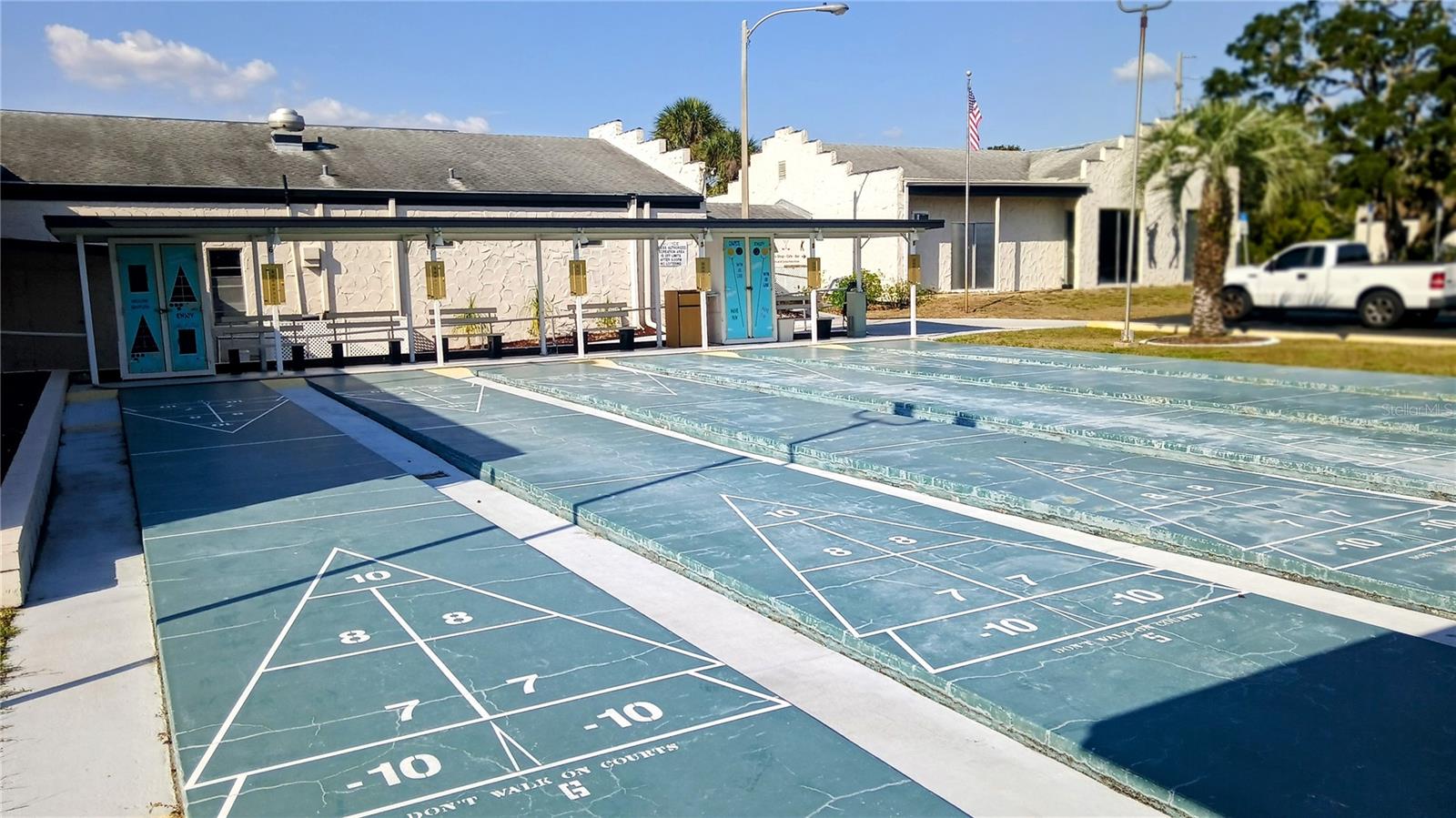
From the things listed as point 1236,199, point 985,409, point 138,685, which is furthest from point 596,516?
point 1236,199

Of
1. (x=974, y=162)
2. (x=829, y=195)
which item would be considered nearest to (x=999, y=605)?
(x=829, y=195)

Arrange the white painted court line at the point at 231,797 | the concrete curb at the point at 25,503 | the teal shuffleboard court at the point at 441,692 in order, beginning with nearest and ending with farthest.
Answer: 1. the white painted court line at the point at 231,797
2. the teal shuffleboard court at the point at 441,692
3. the concrete curb at the point at 25,503

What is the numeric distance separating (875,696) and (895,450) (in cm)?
598

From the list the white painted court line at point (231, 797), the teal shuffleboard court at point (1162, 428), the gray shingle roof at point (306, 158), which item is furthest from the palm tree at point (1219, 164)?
the white painted court line at point (231, 797)

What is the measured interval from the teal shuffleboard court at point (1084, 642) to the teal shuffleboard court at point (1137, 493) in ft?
1.78

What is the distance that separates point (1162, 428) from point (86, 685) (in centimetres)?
1071

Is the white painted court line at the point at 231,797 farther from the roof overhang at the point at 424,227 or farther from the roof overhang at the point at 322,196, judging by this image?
the roof overhang at the point at 322,196

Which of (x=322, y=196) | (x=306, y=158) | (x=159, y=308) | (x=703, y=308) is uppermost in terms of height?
(x=306, y=158)

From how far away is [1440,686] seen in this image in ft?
16.3

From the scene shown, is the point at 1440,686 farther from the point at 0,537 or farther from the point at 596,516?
the point at 0,537

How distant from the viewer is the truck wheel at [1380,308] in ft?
68.8

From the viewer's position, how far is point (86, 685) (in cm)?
549

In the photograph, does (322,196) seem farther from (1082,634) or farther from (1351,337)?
(1351,337)

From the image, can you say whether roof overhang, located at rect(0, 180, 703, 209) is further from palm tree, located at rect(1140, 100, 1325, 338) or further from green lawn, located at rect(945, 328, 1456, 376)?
palm tree, located at rect(1140, 100, 1325, 338)
